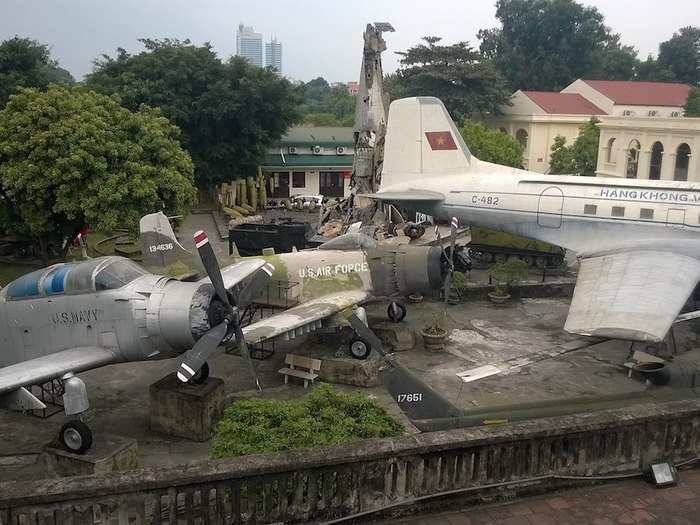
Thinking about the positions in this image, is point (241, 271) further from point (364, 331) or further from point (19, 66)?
point (19, 66)

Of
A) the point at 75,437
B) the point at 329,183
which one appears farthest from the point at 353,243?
the point at 329,183

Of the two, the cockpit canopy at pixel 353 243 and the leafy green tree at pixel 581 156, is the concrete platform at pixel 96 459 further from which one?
the leafy green tree at pixel 581 156

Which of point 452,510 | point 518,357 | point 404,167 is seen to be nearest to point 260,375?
point 518,357

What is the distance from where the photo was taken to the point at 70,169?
67.7 feet

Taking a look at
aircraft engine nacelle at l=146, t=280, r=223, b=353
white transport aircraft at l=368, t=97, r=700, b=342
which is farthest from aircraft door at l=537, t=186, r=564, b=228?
aircraft engine nacelle at l=146, t=280, r=223, b=353

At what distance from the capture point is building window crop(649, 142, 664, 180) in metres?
41.7

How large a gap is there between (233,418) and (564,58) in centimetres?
9188

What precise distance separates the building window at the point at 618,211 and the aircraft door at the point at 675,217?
1164mm

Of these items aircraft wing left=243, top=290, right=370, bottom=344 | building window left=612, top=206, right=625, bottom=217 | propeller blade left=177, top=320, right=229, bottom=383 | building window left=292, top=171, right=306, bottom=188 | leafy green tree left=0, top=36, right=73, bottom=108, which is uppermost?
leafy green tree left=0, top=36, right=73, bottom=108

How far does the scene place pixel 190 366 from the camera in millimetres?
10000

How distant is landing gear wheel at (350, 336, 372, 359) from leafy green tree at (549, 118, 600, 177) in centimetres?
3764

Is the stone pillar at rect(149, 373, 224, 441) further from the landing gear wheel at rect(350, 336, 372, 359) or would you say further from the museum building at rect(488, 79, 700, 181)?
the museum building at rect(488, 79, 700, 181)

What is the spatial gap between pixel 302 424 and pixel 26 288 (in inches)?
290

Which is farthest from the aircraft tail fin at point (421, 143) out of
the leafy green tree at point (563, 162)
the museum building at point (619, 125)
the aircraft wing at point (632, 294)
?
the leafy green tree at point (563, 162)
